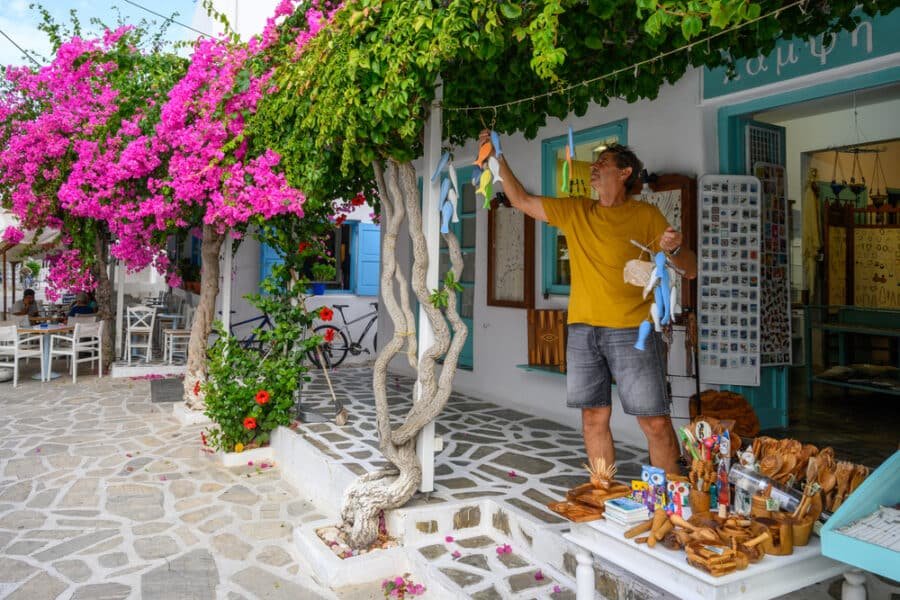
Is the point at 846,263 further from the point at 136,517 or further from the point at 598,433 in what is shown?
the point at 136,517

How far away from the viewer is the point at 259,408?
20.0 ft

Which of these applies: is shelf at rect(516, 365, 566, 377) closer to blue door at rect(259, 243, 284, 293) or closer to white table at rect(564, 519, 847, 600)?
white table at rect(564, 519, 847, 600)

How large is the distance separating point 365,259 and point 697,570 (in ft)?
36.0

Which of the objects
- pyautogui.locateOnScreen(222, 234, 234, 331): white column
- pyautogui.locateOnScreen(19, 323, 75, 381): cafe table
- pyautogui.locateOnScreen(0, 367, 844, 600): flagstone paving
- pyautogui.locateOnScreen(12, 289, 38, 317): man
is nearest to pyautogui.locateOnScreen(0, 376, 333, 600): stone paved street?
pyautogui.locateOnScreen(0, 367, 844, 600): flagstone paving

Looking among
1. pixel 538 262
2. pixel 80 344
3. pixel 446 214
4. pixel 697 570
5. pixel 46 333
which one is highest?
pixel 446 214

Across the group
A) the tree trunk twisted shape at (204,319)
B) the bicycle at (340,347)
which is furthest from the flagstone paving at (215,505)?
the bicycle at (340,347)

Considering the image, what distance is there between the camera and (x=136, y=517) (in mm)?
4641

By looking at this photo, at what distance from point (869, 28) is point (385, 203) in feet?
10.7

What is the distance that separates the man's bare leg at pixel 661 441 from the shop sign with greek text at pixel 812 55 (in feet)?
7.94

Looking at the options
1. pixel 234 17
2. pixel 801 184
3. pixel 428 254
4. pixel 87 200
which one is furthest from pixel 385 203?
pixel 234 17

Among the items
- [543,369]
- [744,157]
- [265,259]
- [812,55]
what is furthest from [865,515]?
[265,259]

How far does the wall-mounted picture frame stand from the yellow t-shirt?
10.5 feet

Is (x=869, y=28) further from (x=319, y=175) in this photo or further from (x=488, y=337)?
(x=488, y=337)

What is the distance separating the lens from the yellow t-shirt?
3.33 m
